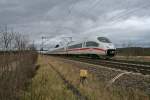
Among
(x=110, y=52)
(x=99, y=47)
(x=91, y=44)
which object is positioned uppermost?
(x=91, y=44)

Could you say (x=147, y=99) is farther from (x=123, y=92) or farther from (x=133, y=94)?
(x=123, y=92)

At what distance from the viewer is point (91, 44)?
34.8 m

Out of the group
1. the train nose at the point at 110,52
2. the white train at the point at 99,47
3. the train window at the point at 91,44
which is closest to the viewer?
the train nose at the point at 110,52

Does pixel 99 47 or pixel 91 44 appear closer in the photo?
pixel 99 47

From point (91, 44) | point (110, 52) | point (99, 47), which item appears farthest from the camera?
point (91, 44)

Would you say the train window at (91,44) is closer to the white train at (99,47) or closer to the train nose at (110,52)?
the white train at (99,47)

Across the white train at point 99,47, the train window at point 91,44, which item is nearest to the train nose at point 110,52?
the white train at point 99,47

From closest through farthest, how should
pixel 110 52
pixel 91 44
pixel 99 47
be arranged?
pixel 110 52, pixel 99 47, pixel 91 44

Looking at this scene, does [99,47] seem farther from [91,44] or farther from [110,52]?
[91,44]

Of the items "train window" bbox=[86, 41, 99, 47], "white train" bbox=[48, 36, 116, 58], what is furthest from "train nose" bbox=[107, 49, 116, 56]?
"train window" bbox=[86, 41, 99, 47]

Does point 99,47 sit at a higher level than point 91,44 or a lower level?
lower

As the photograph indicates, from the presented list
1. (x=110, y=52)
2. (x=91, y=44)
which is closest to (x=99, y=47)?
(x=110, y=52)

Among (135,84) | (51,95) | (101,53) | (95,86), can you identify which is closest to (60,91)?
(51,95)

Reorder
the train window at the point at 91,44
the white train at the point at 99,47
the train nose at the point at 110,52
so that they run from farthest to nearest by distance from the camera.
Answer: the train window at the point at 91,44 < the white train at the point at 99,47 < the train nose at the point at 110,52
